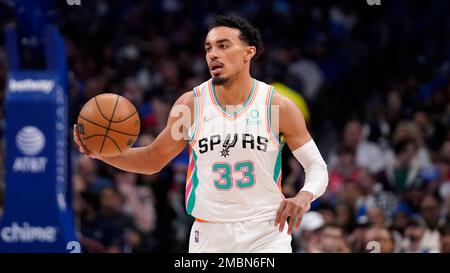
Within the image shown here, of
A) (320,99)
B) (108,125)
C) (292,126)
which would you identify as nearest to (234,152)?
(292,126)

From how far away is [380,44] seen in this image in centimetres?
1394

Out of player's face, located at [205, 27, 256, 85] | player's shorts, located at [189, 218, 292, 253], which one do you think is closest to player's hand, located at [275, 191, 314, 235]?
player's shorts, located at [189, 218, 292, 253]

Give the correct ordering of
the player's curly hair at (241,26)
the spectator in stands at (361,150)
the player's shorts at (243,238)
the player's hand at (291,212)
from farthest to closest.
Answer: the spectator in stands at (361,150) < the player's curly hair at (241,26) < the player's shorts at (243,238) < the player's hand at (291,212)

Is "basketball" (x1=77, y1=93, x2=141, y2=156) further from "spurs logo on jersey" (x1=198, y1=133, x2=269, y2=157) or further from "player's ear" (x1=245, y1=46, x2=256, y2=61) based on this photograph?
"player's ear" (x1=245, y1=46, x2=256, y2=61)

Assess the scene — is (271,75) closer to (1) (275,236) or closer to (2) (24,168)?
(2) (24,168)

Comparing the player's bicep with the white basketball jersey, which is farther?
the player's bicep

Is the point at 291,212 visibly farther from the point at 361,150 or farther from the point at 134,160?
the point at 361,150

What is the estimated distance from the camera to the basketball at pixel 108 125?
641cm

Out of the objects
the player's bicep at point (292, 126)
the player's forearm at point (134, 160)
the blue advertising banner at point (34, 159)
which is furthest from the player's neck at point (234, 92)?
the blue advertising banner at point (34, 159)

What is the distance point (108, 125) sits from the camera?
6.44m

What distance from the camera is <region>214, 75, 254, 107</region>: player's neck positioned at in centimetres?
645

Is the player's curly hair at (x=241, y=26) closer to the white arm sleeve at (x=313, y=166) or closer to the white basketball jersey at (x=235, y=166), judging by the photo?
the white basketball jersey at (x=235, y=166)
